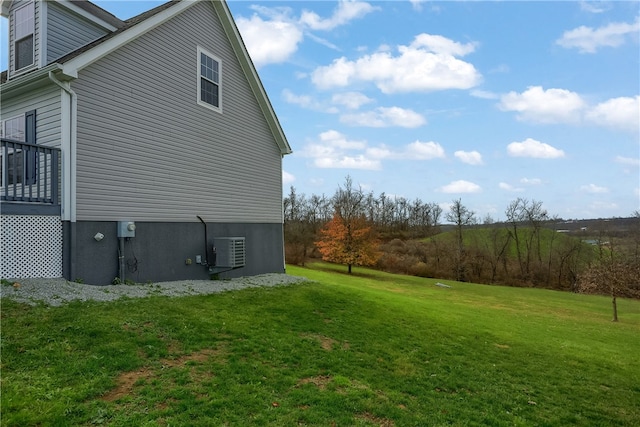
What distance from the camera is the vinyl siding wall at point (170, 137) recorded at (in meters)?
8.06

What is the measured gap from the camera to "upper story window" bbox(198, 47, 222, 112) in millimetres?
10922

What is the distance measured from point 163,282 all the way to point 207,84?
609cm

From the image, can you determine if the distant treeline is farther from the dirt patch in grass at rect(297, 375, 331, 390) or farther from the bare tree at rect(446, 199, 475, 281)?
the dirt patch in grass at rect(297, 375, 331, 390)

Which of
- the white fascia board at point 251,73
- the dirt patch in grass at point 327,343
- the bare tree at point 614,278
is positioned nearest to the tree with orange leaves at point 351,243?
the bare tree at point 614,278

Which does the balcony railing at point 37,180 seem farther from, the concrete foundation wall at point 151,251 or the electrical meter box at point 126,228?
the electrical meter box at point 126,228

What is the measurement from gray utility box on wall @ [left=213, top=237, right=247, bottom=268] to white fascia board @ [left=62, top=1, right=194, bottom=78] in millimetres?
5303

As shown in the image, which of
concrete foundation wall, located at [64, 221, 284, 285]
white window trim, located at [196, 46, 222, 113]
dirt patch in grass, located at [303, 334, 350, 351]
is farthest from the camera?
white window trim, located at [196, 46, 222, 113]

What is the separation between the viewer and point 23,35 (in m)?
8.55

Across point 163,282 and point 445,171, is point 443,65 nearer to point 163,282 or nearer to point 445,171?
point 163,282

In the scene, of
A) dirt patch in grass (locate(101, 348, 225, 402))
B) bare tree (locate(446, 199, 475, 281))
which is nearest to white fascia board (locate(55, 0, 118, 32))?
dirt patch in grass (locate(101, 348, 225, 402))

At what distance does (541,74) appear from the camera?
63.4ft

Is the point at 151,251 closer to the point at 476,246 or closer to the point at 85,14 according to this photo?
the point at 85,14

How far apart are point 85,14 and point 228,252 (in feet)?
23.1

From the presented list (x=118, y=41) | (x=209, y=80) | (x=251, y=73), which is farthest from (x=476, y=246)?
(x=118, y=41)
